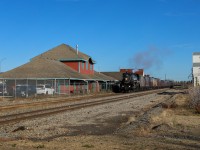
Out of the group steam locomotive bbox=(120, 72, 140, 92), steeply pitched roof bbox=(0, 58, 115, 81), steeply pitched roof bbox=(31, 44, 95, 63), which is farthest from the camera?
steeply pitched roof bbox=(31, 44, 95, 63)

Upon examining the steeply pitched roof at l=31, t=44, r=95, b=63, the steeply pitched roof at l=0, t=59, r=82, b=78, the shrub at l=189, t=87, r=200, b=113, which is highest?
the steeply pitched roof at l=31, t=44, r=95, b=63

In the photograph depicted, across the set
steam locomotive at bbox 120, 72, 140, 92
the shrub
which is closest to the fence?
steam locomotive at bbox 120, 72, 140, 92

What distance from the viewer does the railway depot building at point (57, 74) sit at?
54688 millimetres

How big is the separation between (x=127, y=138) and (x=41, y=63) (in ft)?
173

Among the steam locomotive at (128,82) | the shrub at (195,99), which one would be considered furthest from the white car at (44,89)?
the shrub at (195,99)

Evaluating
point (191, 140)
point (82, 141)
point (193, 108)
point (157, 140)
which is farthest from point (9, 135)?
point (193, 108)

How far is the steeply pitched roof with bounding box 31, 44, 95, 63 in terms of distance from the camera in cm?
7331

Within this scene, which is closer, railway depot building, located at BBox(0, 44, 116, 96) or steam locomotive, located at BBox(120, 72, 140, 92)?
railway depot building, located at BBox(0, 44, 116, 96)

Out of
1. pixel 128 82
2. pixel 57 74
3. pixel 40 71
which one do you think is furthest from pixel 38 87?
pixel 128 82

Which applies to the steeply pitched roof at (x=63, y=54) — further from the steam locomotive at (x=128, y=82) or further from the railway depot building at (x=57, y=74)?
the steam locomotive at (x=128, y=82)

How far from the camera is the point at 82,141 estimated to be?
1202 cm

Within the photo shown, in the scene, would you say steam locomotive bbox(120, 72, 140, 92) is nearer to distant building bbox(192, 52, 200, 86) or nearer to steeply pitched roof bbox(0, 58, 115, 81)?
steeply pitched roof bbox(0, 58, 115, 81)

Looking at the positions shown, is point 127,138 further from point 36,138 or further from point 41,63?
point 41,63

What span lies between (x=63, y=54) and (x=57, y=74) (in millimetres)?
17766
